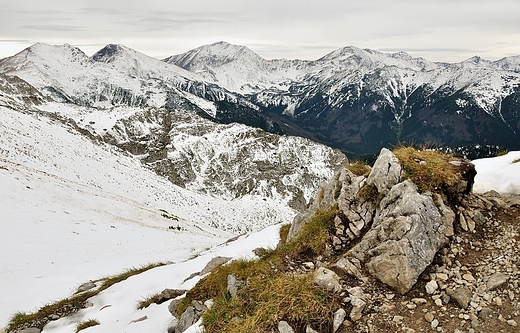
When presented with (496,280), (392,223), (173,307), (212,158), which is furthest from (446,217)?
(212,158)

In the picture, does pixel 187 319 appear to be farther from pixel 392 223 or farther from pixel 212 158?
pixel 212 158

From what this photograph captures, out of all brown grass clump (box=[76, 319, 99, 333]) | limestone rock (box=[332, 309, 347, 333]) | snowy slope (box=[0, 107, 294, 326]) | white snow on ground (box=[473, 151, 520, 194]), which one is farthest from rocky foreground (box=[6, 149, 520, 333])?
snowy slope (box=[0, 107, 294, 326])

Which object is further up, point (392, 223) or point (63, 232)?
point (392, 223)

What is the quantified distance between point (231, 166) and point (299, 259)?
16991 cm

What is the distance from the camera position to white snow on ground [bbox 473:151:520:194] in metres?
11.4

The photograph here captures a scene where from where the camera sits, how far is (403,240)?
8.61 metres

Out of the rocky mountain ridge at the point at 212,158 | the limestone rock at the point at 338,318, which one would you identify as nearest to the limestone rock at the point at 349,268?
the limestone rock at the point at 338,318

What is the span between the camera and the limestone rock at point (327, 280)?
8062mm

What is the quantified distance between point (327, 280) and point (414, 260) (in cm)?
206

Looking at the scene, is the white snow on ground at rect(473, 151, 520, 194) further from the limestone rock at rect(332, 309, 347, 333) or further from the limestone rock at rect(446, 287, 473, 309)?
the limestone rock at rect(332, 309, 347, 333)

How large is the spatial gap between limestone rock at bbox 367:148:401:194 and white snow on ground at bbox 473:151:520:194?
3.46 m

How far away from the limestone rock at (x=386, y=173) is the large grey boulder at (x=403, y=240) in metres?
0.59

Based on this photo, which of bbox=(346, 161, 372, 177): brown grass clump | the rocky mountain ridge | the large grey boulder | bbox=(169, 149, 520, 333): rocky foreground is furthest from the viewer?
the rocky mountain ridge

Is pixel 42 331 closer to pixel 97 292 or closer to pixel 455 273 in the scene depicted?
pixel 97 292
